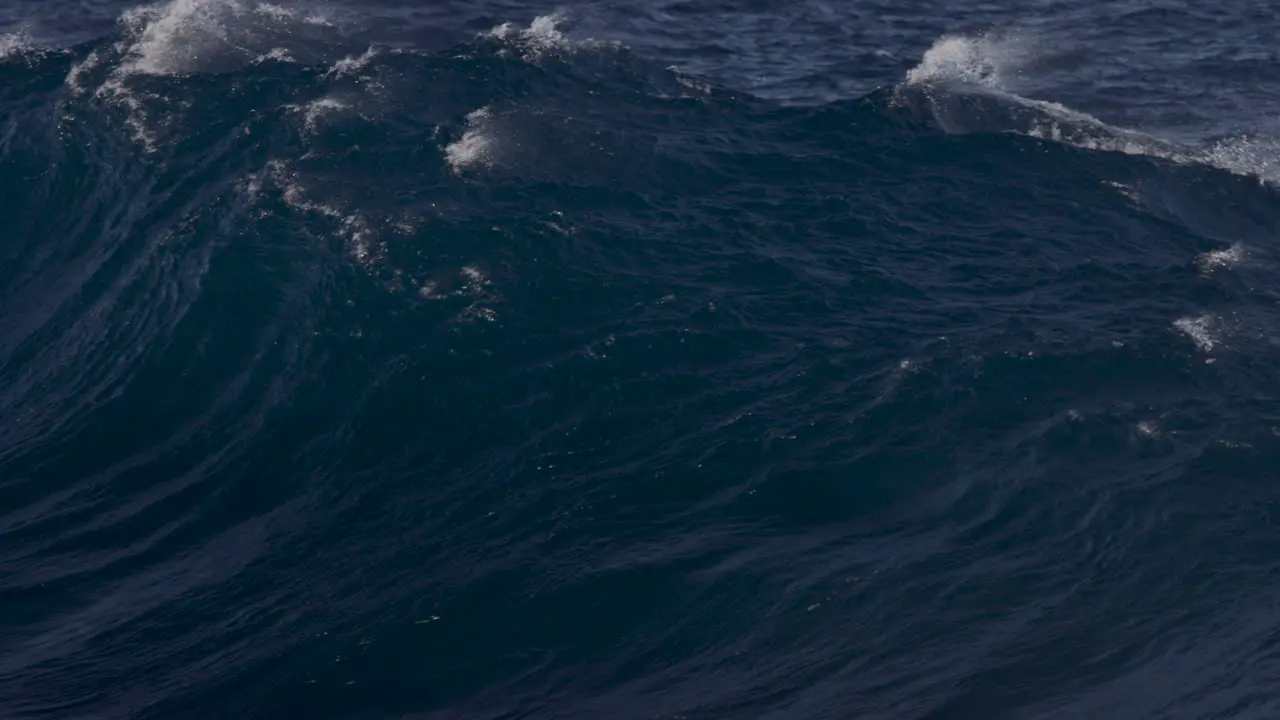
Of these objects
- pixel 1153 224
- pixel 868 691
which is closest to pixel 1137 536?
pixel 868 691

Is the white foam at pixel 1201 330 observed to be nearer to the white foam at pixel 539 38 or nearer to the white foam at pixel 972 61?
the white foam at pixel 972 61

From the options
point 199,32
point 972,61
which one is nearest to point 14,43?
point 199,32

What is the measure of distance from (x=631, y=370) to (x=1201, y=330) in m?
16.0

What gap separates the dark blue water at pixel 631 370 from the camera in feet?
94.9

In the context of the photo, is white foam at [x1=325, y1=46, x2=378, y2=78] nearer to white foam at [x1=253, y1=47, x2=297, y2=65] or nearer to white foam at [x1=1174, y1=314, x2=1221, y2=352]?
white foam at [x1=253, y1=47, x2=297, y2=65]

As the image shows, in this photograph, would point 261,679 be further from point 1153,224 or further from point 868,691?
point 1153,224

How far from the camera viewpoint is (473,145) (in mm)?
43500

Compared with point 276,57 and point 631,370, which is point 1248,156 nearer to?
point 631,370

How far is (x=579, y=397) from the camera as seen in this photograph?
35.1 m

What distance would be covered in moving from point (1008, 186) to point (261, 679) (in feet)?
91.1

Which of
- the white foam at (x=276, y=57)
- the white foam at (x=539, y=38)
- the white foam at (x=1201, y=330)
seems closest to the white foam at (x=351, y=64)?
the white foam at (x=276, y=57)

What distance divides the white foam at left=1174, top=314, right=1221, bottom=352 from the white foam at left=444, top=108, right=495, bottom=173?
72.7 ft

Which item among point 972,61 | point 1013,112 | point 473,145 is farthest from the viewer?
point 972,61

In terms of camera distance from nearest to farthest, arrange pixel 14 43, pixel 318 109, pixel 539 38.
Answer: pixel 318 109, pixel 539 38, pixel 14 43
